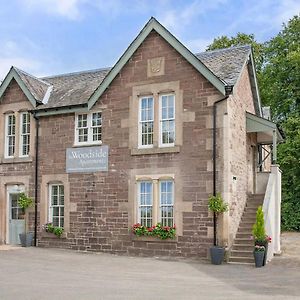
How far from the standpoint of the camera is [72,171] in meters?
21.6

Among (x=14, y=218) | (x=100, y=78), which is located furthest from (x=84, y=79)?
(x=14, y=218)

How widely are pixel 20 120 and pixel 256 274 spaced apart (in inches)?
533

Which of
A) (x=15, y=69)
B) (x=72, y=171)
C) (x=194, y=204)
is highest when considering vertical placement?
(x=15, y=69)

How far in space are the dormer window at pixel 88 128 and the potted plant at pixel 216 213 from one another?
580cm

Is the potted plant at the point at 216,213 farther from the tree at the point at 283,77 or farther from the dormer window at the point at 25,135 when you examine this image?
the tree at the point at 283,77

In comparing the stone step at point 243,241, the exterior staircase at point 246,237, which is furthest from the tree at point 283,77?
the stone step at point 243,241

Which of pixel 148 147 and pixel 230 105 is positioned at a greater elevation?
pixel 230 105

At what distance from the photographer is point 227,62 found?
20.8 m

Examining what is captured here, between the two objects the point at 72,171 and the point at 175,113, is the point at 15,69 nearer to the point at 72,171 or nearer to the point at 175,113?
the point at 72,171

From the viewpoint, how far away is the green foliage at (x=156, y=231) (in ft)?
62.0

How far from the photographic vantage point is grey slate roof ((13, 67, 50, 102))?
23.4 meters

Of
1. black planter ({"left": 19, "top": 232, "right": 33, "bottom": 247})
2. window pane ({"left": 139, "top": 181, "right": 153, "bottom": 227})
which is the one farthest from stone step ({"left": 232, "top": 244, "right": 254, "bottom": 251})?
black planter ({"left": 19, "top": 232, "right": 33, "bottom": 247})

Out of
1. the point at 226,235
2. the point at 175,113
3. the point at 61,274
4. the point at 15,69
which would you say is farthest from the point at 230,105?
the point at 15,69

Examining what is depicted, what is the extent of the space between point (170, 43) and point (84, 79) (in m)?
6.46
